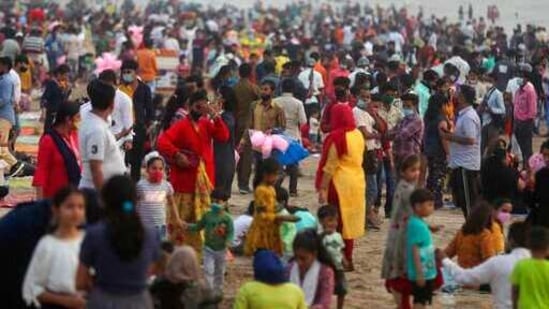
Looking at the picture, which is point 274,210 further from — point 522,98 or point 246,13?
point 246,13

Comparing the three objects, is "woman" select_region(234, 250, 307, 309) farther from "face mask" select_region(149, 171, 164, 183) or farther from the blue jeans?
the blue jeans

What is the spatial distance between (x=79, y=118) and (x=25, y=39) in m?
18.6

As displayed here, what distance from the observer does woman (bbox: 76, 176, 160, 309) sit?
24.8 ft

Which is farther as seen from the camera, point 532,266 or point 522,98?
point 522,98

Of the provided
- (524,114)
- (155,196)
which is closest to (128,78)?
(155,196)

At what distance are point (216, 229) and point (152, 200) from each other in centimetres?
57

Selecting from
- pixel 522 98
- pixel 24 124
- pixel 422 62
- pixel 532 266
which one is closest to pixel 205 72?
pixel 422 62

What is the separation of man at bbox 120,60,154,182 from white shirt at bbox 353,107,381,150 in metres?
2.55

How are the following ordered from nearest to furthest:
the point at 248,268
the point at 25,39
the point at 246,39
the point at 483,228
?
the point at 483,228 → the point at 248,268 → the point at 25,39 → the point at 246,39

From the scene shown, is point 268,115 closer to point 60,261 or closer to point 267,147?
point 267,147

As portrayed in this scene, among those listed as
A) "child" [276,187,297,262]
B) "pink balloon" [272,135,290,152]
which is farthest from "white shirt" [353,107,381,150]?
"child" [276,187,297,262]

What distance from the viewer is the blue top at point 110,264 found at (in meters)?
7.55

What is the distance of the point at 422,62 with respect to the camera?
31.6m

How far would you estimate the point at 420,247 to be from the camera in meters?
9.90
